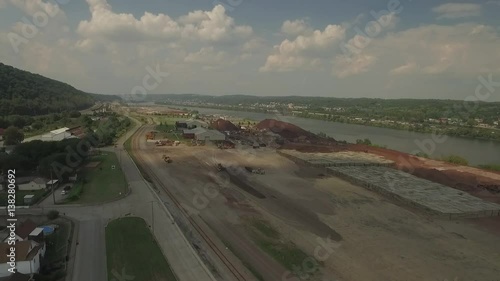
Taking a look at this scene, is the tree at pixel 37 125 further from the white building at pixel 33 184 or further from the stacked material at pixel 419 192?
the stacked material at pixel 419 192

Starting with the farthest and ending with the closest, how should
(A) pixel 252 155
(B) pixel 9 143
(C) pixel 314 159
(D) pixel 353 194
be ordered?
1. (A) pixel 252 155
2. (C) pixel 314 159
3. (B) pixel 9 143
4. (D) pixel 353 194

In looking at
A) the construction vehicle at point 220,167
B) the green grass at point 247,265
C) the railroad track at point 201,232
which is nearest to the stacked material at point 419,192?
the construction vehicle at point 220,167

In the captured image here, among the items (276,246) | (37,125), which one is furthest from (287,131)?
(276,246)

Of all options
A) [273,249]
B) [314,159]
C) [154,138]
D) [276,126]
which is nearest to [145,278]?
[273,249]

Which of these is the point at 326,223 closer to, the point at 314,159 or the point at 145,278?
the point at 145,278

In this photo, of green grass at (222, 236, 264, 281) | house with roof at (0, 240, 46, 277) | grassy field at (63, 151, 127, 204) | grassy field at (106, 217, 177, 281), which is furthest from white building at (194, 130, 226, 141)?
house with roof at (0, 240, 46, 277)
